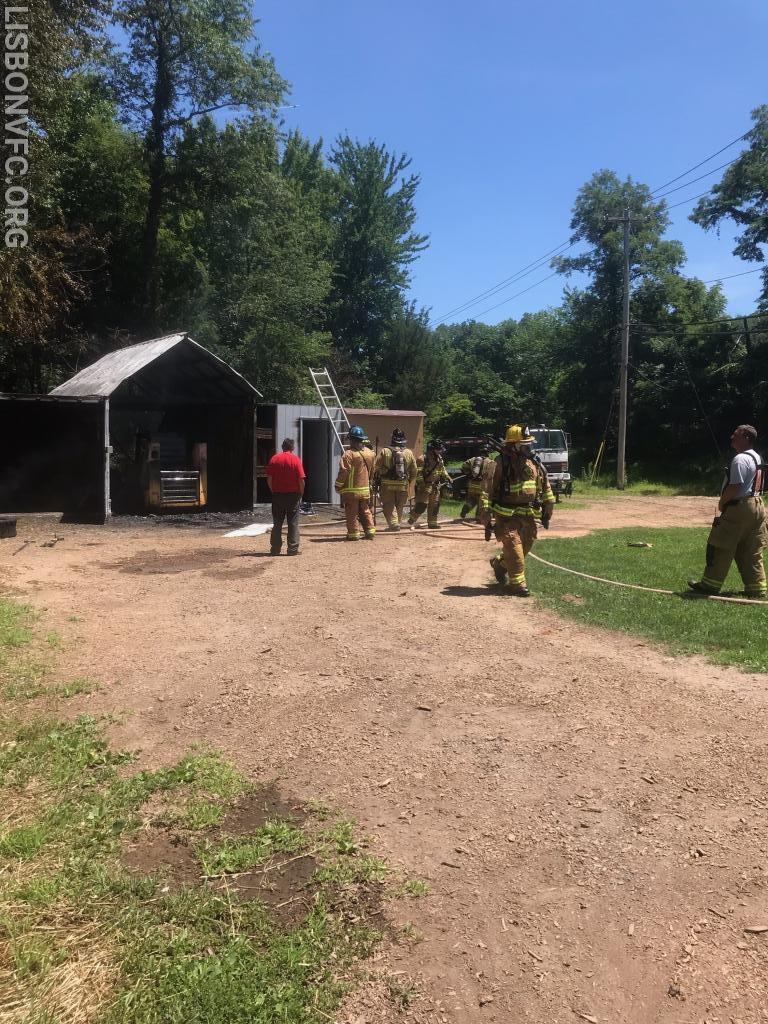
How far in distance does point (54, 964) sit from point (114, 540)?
1166 centimetres

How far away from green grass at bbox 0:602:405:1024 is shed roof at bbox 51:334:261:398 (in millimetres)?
12709

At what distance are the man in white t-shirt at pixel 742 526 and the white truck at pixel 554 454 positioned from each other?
54.3 feet

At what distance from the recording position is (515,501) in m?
8.78

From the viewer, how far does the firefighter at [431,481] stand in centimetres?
1488

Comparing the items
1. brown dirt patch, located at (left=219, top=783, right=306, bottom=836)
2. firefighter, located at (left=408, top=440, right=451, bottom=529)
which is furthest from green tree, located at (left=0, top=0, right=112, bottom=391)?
brown dirt patch, located at (left=219, top=783, right=306, bottom=836)

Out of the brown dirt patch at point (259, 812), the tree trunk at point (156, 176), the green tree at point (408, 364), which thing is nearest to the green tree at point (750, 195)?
the green tree at point (408, 364)

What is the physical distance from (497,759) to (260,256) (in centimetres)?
2685

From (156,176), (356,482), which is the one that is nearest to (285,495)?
(356,482)

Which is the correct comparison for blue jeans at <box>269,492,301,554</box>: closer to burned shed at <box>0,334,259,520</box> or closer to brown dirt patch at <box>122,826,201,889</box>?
burned shed at <box>0,334,259,520</box>

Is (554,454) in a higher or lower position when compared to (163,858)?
higher

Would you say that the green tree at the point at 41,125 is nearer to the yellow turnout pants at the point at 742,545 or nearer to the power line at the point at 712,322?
the yellow turnout pants at the point at 742,545

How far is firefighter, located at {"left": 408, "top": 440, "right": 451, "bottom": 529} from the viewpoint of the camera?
14.9 m

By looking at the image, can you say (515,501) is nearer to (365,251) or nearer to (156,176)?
(156,176)

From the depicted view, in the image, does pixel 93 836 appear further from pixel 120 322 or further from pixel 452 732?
pixel 120 322
